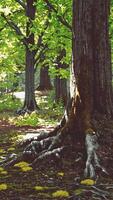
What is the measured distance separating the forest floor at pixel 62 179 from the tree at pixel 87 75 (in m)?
0.31

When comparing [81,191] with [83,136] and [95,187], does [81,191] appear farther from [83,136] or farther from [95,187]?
[83,136]

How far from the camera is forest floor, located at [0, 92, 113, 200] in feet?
18.5

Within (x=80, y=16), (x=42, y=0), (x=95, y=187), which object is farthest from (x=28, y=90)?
(x=95, y=187)

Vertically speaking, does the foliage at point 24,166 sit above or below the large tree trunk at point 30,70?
below

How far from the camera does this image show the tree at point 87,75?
7684 mm

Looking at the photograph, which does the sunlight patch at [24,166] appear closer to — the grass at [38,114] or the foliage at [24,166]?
the foliage at [24,166]

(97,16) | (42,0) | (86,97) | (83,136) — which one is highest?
(42,0)

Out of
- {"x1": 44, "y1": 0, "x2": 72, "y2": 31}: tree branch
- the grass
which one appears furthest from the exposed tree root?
{"x1": 44, "y1": 0, "x2": 72, "y2": 31}: tree branch

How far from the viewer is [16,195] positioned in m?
5.68

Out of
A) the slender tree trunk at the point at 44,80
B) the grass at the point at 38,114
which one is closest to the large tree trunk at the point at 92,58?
the grass at the point at 38,114

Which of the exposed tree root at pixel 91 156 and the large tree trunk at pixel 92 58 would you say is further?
the large tree trunk at pixel 92 58

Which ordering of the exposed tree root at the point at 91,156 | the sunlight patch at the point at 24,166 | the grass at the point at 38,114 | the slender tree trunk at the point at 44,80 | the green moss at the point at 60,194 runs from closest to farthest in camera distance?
the green moss at the point at 60,194 → the exposed tree root at the point at 91,156 → the sunlight patch at the point at 24,166 → the grass at the point at 38,114 → the slender tree trunk at the point at 44,80

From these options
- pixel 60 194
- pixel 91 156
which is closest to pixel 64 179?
pixel 91 156

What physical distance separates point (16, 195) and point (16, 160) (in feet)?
5.85
